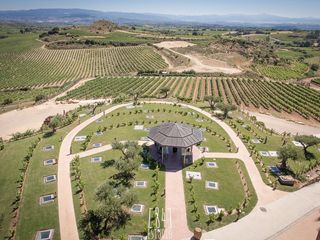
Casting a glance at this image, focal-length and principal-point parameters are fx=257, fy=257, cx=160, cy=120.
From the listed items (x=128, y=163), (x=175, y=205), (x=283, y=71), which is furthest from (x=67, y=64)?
(x=175, y=205)

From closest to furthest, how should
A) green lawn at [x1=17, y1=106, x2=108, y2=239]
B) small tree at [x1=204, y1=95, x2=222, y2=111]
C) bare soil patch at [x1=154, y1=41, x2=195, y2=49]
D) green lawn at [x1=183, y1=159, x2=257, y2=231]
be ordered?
green lawn at [x1=17, y1=106, x2=108, y2=239], green lawn at [x1=183, y1=159, x2=257, y2=231], small tree at [x1=204, y1=95, x2=222, y2=111], bare soil patch at [x1=154, y1=41, x2=195, y2=49]

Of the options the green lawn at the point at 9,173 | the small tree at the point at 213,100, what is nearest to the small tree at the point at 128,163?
the green lawn at the point at 9,173

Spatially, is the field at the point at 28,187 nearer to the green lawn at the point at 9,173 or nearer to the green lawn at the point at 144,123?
the green lawn at the point at 9,173

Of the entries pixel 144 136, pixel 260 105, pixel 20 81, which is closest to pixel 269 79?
pixel 260 105

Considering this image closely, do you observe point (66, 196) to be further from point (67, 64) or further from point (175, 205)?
point (67, 64)

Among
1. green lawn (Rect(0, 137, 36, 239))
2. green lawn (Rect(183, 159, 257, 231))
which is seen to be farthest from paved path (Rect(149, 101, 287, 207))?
green lawn (Rect(0, 137, 36, 239))

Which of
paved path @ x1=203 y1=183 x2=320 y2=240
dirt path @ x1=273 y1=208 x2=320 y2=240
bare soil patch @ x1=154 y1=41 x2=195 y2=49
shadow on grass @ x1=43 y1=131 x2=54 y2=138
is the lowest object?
dirt path @ x1=273 y1=208 x2=320 y2=240

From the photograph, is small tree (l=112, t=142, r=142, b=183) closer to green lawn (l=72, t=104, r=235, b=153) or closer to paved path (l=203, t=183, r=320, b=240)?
green lawn (l=72, t=104, r=235, b=153)
